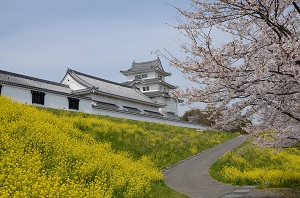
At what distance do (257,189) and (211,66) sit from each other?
7367mm

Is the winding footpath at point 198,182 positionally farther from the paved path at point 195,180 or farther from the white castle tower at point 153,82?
the white castle tower at point 153,82

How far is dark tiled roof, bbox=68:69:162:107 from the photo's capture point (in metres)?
38.0

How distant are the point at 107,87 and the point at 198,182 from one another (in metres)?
29.4

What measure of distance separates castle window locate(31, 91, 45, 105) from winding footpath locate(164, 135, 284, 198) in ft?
36.8

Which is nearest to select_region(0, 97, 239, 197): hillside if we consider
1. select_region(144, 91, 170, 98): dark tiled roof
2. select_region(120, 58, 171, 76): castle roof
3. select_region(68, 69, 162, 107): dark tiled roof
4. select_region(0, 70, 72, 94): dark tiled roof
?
select_region(0, 70, 72, 94): dark tiled roof

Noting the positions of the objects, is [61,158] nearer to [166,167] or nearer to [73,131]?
[73,131]

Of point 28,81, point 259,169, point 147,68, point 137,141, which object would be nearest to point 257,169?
point 259,169

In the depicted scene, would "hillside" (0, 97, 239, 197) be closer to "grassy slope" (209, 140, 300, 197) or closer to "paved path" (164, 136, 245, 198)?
"paved path" (164, 136, 245, 198)

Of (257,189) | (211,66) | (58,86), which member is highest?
(58,86)

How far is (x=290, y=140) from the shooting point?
1008cm

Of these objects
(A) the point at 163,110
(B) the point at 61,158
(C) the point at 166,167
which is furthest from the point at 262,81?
(A) the point at 163,110

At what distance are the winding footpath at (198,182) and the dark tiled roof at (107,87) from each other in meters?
18.9

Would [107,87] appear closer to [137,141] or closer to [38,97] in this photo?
[38,97]

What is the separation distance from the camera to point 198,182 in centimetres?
1434
